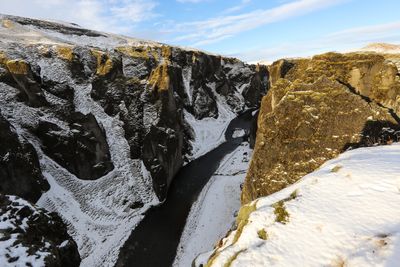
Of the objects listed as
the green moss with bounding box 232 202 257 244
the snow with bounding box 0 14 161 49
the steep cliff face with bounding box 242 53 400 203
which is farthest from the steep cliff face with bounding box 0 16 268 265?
the green moss with bounding box 232 202 257 244

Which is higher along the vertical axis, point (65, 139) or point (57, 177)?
point (65, 139)

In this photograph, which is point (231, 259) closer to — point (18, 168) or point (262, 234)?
point (262, 234)

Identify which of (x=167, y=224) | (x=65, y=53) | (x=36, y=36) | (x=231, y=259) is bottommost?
(x=167, y=224)

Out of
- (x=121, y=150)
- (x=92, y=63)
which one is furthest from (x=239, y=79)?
(x=121, y=150)

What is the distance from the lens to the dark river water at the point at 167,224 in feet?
103

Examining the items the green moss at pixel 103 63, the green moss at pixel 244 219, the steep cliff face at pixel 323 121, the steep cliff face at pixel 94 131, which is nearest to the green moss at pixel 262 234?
the green moss at pixel 244 219

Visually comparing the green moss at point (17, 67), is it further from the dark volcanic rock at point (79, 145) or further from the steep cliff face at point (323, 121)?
the steep cliff face at point (323, 121)

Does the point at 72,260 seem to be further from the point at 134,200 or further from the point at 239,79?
the point at 239,79

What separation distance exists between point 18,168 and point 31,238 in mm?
15763

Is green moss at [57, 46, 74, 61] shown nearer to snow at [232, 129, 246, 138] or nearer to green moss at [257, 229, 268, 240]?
snow at [232, 129, 246, 138]

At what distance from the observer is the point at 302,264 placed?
923cm

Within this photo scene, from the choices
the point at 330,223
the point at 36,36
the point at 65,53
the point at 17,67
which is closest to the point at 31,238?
the point at 330,223

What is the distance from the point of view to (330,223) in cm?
1037

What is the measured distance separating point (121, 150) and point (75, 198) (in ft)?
36.1
